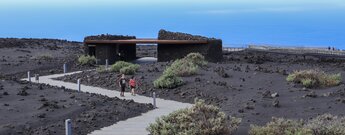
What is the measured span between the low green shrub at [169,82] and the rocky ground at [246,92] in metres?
0.29

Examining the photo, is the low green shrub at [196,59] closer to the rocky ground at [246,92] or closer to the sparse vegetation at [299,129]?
the rocky ground at [246,92]

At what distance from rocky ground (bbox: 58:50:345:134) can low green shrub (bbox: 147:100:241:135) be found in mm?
1040

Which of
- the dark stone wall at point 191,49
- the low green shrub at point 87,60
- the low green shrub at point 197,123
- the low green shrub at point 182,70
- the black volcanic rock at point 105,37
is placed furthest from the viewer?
the black volcanic rock at point 105,37

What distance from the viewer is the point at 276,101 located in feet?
60.8

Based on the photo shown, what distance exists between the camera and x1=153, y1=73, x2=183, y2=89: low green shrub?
2552 centimetres

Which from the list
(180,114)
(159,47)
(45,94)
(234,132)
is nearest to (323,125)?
(234,132)

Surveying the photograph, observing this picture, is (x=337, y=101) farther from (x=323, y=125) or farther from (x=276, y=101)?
(x=323, y=125)

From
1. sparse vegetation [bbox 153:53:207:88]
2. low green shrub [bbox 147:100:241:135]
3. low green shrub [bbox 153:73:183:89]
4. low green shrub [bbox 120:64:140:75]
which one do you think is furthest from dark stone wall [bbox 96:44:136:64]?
low green shrub [bbox 147:100:241:135]

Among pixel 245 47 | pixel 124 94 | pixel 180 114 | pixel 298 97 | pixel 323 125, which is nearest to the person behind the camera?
pixel 323 125

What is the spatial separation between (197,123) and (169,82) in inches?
490

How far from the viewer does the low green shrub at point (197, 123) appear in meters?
12.9

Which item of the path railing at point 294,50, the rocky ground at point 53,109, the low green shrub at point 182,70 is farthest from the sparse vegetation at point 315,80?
the path railing at point 294,50

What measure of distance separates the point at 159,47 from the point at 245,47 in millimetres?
17584

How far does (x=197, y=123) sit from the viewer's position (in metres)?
13.0
